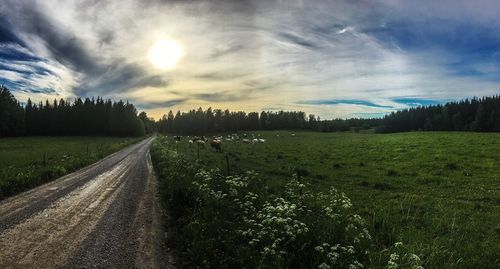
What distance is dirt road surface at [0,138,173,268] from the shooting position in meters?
9.62

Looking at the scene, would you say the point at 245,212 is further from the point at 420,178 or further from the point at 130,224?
the point at 420,178

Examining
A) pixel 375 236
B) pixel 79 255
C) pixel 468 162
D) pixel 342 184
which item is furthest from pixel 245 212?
pixel 468 162

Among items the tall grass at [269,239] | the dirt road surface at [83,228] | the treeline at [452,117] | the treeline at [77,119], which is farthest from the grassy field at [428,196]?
the treeline at [77,119]

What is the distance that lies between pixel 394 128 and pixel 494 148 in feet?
413

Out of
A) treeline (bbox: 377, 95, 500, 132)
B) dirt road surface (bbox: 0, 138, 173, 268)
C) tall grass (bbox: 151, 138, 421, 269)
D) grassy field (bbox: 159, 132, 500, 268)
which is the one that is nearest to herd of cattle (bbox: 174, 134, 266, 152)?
grassy field (bbox: 159, 132, 500, 268)

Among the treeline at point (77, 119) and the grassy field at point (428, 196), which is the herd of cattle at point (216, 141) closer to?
the grassy field at point (428, 196)

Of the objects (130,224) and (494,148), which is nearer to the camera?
(130,224)

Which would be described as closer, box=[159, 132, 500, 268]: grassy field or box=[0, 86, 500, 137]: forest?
box=[159, 132, 500, 268]: grassy field

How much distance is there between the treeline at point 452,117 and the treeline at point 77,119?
10720cm

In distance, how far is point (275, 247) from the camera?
8.50 m

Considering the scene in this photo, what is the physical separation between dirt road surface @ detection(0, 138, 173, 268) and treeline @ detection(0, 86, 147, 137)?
117274 millimetres

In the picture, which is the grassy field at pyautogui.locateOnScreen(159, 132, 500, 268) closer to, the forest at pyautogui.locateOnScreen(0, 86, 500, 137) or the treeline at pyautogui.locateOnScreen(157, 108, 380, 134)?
the forest at pyautogui.locateOnScreen(0, 86, 500, 137)

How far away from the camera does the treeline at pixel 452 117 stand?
4545 inches

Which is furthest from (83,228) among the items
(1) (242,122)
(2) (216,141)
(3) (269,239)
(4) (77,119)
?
(1) (242,122)
